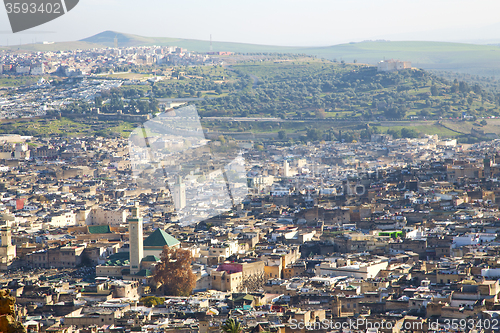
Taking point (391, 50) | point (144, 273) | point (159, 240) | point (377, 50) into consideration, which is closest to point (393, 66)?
point (159, 240)

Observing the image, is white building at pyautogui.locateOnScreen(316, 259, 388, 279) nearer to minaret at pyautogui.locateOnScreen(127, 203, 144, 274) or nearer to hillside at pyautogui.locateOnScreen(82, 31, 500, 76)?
minaret at pyautogui.locateOnScreen(127, 203, 144, 274)

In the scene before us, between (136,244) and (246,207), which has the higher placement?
(136,244)

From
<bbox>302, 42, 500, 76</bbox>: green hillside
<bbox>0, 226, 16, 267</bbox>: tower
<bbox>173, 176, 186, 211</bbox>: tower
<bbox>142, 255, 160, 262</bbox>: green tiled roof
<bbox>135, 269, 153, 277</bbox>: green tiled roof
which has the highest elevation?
<bbox>142, 255, 160, 262</bbox>: green tiled roof

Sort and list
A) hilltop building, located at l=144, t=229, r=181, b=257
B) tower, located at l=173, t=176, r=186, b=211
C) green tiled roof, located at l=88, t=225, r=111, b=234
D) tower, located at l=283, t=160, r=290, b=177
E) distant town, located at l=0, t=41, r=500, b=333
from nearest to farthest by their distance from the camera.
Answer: distant town, located at l=0, t=41, r=500, b=333 → hilltop building, located at l=144, t=229, r=181, b=257 → green tiled roof, located at l=88, t=225, r=111, b=234 → tower, located at l=173, t=176, r=186, b=211 → tower, located at l=283, t=160, r=290, b=177

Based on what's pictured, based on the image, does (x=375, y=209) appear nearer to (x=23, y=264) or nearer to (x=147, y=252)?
(x=147, y=252)

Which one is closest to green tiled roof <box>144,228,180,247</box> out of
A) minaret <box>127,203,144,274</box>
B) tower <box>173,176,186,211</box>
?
minaret <box>127,203,144,274</box>

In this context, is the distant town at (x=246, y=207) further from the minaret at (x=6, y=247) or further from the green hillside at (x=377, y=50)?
the green hillside at (x=377, y=50)

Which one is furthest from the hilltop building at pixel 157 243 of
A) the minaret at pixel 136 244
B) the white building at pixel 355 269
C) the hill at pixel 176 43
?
the hill at pixel 176 43

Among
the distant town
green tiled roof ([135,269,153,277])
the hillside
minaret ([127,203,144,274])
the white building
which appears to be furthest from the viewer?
the hillside

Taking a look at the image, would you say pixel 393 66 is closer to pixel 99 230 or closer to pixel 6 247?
pixel 99 230
